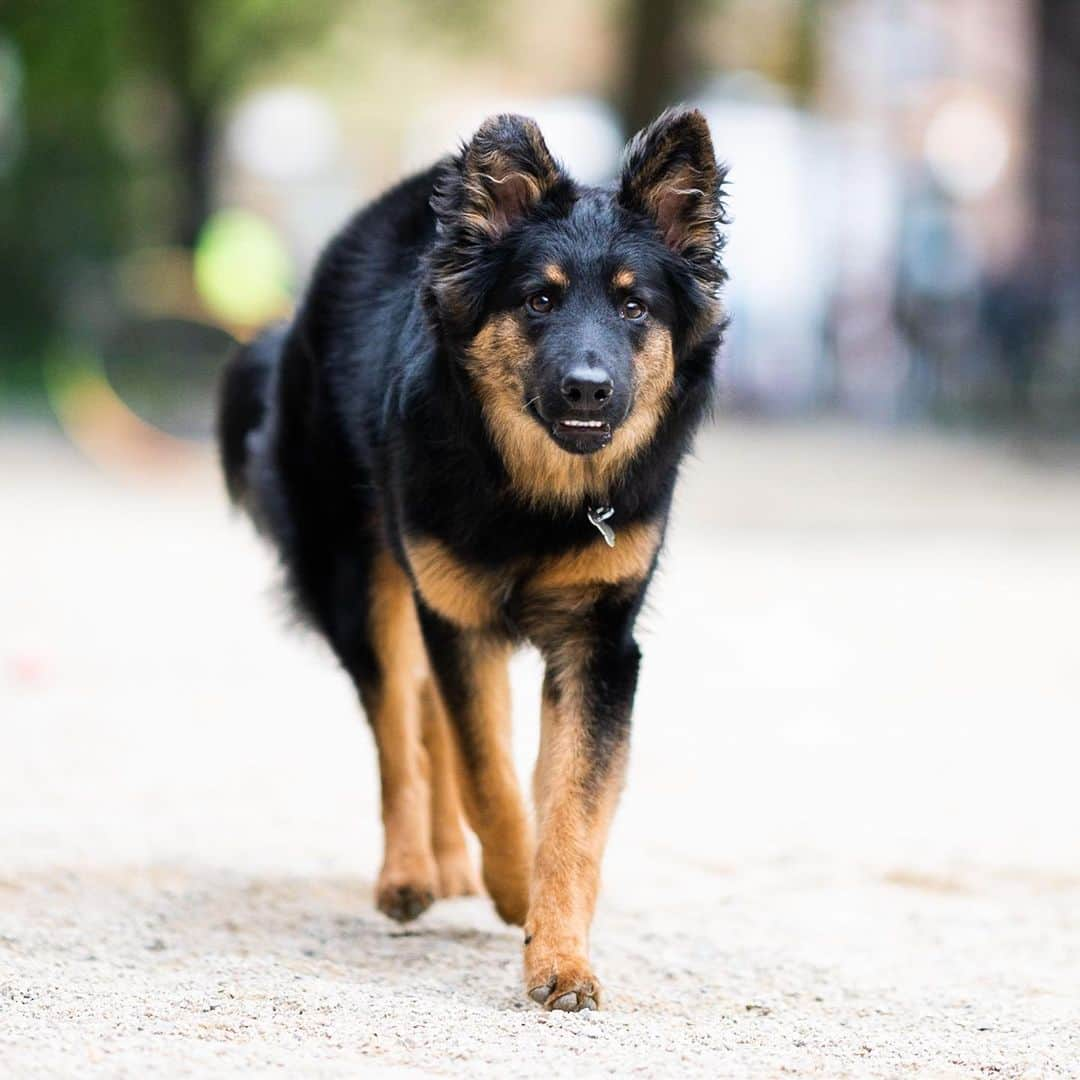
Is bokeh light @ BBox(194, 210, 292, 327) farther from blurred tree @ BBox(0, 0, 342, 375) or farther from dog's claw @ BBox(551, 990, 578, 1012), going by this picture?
dog's claw @ BBox(551, 990, 578, 1012)

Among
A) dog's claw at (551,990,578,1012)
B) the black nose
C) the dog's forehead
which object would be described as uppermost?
the dog's forehead

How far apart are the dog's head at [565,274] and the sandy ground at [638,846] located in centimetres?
76

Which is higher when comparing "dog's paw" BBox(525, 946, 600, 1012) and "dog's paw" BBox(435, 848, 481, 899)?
"dog's paw" BBox(525, 946, 600, 1012)

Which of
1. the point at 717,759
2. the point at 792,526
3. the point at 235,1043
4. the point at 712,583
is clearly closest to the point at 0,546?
the point at 712,583

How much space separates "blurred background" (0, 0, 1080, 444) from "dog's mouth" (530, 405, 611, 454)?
1325cm

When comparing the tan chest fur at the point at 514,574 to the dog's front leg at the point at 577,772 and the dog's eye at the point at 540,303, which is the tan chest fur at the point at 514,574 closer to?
the dog's front leg at the point at 577,772

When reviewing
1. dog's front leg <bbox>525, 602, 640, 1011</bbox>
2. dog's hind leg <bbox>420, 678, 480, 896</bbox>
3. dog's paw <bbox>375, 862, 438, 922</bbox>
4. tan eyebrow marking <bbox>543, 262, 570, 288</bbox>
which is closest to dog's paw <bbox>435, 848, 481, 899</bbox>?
dog's hind leg <bbox>420, 678, 480, 896</bbox>

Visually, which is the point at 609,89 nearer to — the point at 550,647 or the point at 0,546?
the point at 0,546

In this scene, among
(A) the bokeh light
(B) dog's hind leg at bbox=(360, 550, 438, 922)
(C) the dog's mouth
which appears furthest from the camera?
(A) the bokeh light

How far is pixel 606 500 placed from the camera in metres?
4.96

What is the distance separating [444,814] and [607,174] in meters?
16.1

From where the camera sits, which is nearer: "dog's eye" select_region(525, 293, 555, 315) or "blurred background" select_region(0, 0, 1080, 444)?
"dog's eye" select_region(525, 293, 555, 315)

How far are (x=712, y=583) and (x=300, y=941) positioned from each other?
7.66m

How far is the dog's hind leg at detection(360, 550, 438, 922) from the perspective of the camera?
18.2 ft
